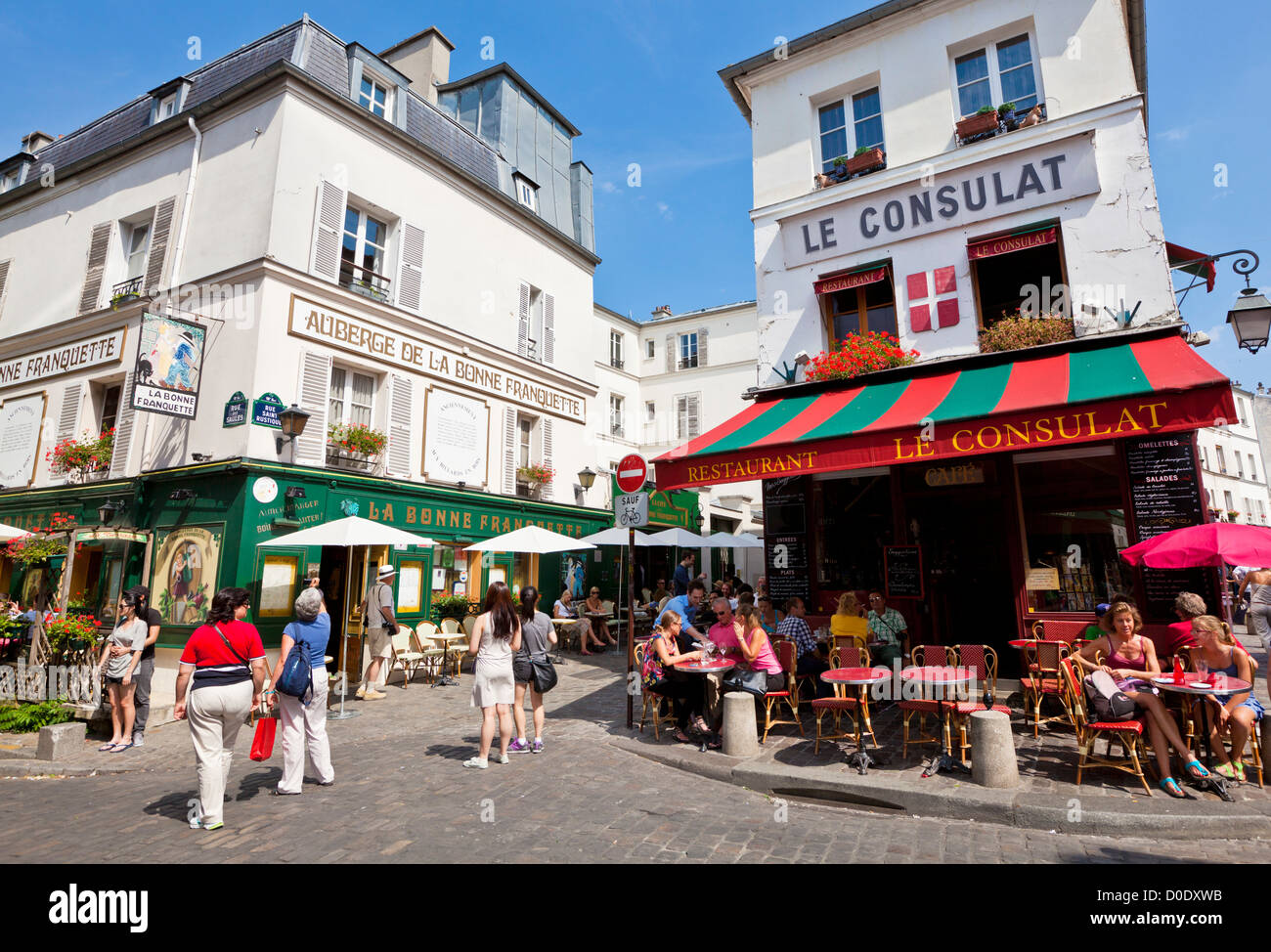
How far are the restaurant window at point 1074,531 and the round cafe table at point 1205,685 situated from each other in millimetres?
2699

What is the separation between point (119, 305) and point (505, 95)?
10.8 meters

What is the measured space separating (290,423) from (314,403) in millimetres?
993

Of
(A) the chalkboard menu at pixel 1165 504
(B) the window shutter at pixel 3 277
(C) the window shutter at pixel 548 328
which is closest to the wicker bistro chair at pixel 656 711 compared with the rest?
(A) the chalkboard menu at pixel 1165 504

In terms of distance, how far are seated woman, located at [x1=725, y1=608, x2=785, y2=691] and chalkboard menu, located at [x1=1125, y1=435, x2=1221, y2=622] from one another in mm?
4408

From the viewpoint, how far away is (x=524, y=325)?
1709 cm

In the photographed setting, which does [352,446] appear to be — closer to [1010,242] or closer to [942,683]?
[942,683]

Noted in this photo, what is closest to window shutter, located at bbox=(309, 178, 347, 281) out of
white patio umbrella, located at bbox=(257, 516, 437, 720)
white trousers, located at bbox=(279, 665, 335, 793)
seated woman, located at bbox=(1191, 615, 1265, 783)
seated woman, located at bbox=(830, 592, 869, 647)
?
white patio umbrella, located at bbox=(257, 516, 437, 720)

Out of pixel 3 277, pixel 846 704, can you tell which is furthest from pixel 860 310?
pixel 3 277

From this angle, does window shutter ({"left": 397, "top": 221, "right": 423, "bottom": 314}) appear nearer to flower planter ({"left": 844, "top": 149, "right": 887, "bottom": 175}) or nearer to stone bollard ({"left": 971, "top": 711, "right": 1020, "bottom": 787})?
flower planter ({"left": 844, "top": 149, "right": 887, "bottom": 175})

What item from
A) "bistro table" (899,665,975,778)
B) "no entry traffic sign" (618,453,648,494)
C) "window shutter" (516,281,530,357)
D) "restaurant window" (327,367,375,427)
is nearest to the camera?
"bistro table" (899,665,975,778)

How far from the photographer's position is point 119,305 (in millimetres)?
13328

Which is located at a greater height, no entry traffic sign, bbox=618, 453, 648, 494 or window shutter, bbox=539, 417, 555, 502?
window shutter, bbox=539, 417, 555, 502

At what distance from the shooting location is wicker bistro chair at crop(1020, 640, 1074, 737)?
6.44 meters
